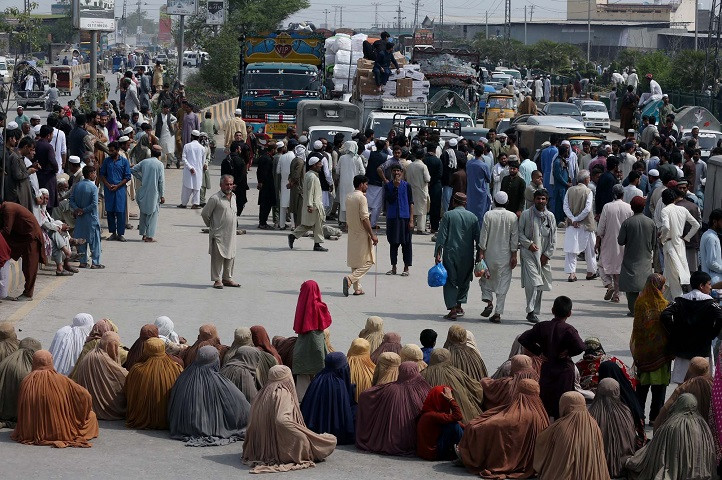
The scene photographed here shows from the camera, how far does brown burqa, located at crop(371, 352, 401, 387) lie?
10.5 m

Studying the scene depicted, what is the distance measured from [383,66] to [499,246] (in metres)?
20.4

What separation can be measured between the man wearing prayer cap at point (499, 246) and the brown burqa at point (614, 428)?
17.4 ft

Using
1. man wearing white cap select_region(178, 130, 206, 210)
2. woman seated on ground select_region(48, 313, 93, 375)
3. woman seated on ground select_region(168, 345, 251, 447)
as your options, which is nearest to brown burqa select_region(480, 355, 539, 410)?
woman seated on ground select_region(168, 345, 251, 447)

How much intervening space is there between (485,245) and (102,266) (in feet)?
19.2

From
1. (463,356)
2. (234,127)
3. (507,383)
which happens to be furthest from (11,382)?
(234,127)

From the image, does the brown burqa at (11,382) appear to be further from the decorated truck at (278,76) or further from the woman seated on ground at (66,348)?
the decorated truck at (278,76)

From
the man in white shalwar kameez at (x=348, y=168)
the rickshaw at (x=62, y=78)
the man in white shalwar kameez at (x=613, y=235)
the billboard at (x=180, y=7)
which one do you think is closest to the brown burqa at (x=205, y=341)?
the man in white shalwar kameez at (x=613, y=235)

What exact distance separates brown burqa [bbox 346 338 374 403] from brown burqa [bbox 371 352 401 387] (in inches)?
7.3

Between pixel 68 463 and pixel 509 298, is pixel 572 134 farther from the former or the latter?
pixel 68 463

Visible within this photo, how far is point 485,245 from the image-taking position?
15.0m

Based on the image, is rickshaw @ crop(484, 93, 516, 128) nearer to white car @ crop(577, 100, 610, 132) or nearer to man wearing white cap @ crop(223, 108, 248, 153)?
white car @ crop(577, 100, 610, 132)

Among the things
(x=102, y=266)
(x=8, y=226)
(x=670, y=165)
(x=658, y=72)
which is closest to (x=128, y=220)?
(x=102, y=266)

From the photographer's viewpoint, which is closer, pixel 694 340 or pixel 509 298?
pixel 694 340

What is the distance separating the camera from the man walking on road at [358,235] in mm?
16594
